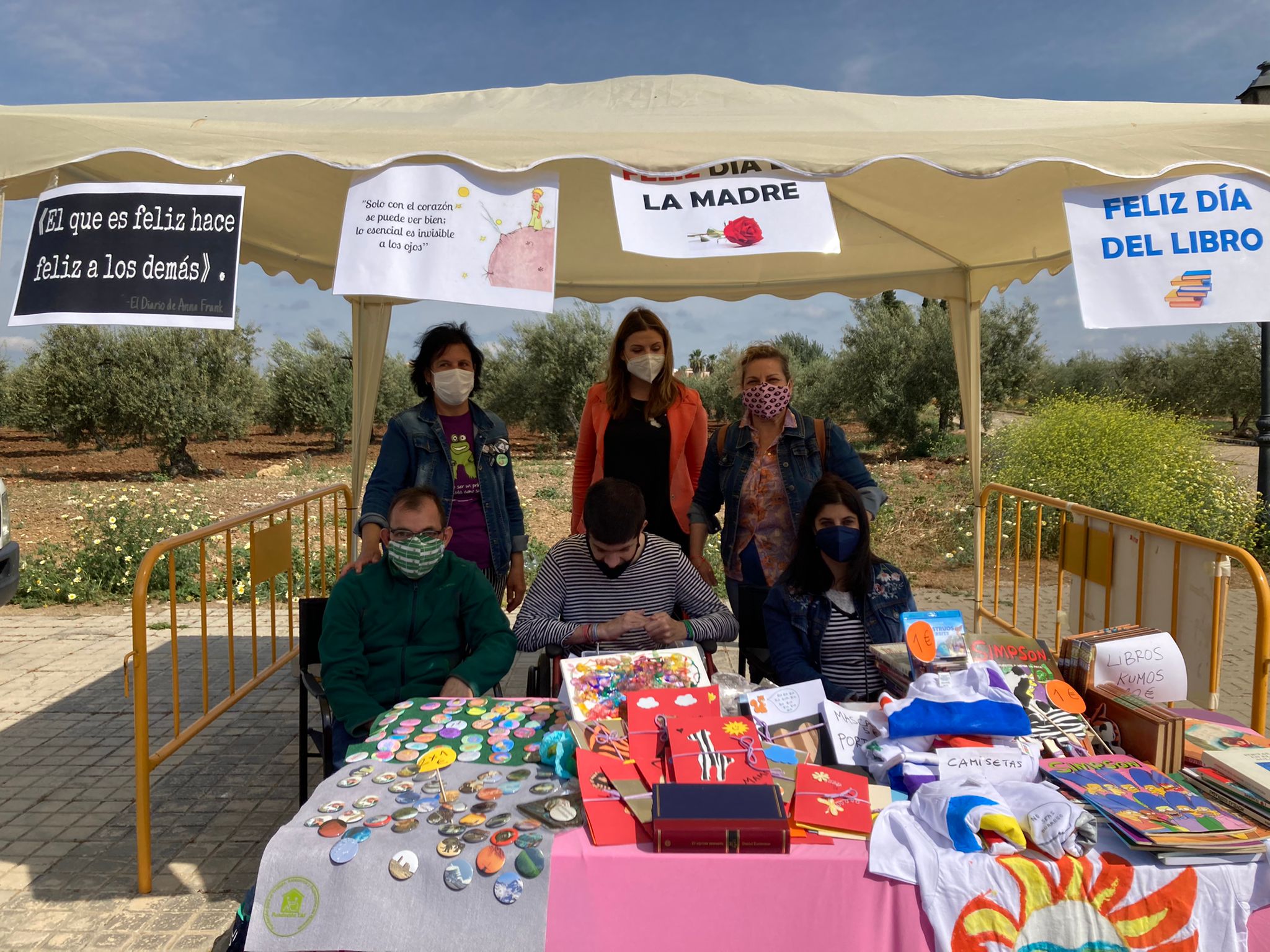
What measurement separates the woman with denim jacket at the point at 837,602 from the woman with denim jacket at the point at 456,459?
145cm

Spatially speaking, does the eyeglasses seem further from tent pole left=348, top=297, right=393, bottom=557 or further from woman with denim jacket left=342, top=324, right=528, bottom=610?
tent pole left=348, top=297, right=393, bottom=557

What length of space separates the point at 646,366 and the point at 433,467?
3.47 feet

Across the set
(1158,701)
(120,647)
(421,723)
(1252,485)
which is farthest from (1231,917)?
(1252,485)

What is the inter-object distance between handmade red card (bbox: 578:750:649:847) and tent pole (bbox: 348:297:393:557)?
3.54 meters

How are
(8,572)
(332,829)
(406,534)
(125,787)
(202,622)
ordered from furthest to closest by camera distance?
(8,572)
(125,787)
(202,622)
(406,534)
(332,829)

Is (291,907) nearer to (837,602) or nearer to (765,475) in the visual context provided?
(837,602)

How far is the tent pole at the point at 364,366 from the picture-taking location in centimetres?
516

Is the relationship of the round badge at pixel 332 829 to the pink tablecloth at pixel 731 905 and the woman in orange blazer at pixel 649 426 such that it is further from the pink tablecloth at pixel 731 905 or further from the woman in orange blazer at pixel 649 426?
the woman in orange blazer at pixel 649 426

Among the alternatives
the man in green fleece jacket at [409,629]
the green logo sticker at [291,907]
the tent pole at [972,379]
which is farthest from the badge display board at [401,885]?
the tent pole at [972,379]

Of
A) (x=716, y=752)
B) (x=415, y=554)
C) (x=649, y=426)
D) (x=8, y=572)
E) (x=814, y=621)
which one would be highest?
(x=649, y=426)

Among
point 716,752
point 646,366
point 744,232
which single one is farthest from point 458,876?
point 646,366

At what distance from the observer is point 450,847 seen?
5.56 feet

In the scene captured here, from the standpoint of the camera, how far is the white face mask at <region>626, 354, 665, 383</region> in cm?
371

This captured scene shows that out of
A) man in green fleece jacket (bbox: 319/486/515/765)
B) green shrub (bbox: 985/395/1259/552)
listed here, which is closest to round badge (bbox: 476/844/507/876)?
man in green fleece jacket (bbox: 319/486/515/765)
